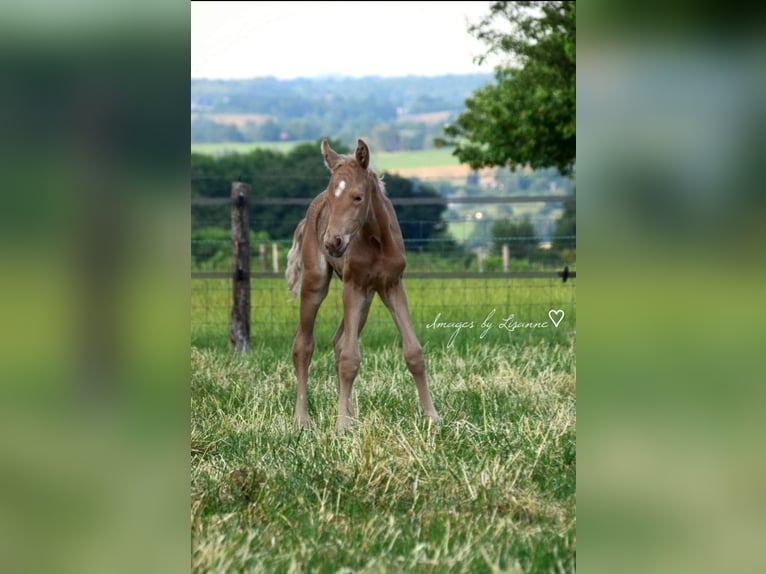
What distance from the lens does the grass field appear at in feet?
10.9

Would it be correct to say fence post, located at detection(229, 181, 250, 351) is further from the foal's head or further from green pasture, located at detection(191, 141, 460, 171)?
green pasture, located at detection(191, 141, 460, 171)

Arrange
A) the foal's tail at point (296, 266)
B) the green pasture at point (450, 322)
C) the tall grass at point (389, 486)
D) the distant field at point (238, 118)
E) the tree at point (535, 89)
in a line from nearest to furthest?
the tall grass at point (389, 486), the foal's tail at point (296, 266), the green pasture at point (450, 322), the tree at point (535, 89), the distant field at point (238, 118)

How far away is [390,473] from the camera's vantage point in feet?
13.6

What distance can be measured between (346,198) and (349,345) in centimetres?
98

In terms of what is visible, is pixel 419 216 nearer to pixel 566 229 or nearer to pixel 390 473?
pixel 566 229

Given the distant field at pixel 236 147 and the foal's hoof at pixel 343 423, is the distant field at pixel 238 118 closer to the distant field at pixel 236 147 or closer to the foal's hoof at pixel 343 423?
the distant field at pixel 236 147

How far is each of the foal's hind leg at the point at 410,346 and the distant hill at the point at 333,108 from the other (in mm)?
44094

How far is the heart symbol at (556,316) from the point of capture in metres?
10.6

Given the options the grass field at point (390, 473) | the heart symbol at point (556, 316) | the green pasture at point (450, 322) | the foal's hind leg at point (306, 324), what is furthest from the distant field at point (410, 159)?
the foal's hind leg at point (306, 324)

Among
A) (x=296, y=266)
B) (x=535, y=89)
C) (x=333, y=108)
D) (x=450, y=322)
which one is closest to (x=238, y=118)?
(x=333, y=108)

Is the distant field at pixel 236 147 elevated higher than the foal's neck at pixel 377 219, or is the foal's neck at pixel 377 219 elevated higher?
the distant field at pixel 236 147

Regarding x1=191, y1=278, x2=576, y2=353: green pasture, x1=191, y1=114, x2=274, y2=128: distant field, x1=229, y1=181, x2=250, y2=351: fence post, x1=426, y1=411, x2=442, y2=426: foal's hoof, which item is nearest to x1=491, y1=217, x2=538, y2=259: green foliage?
x1=191, y1=278, x2=576, y2=353: green pasture

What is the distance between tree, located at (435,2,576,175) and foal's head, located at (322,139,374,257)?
22.1 ft

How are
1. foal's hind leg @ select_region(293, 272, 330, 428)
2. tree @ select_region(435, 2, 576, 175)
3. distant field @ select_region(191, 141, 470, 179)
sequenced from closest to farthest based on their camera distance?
foal's hind leg @ select_region(293, 272, 330, 428)
tree @ select_region(435, 2, 576, 175)
distant field @ select_region(191, 141, 470, 179)
